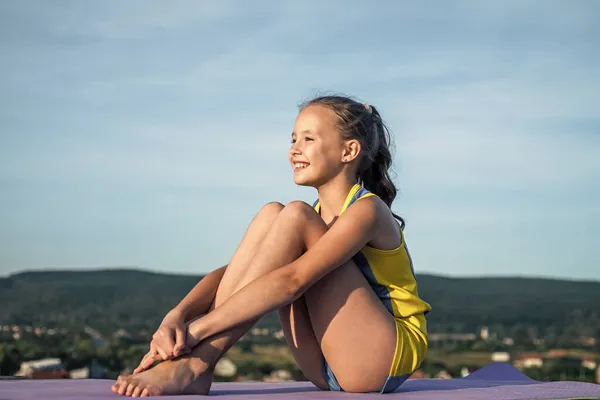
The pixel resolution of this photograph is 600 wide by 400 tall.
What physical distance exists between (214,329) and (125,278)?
32.7 feet

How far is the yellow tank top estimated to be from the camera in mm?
2512

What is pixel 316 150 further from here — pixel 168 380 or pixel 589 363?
pixel 589 363

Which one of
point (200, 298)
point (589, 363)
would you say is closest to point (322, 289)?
point (200, 298)

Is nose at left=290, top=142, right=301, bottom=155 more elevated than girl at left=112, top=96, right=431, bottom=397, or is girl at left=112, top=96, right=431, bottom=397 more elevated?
nose at left=290, top=142, right=301, bottom=155

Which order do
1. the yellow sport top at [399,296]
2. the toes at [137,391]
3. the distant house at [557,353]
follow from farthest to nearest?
the distant house at [557,353] → the yellow sport top at [399,296] → the toes at [137,391]

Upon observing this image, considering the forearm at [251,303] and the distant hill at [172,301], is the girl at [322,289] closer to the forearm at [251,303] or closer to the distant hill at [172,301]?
the forearm at [251,303]

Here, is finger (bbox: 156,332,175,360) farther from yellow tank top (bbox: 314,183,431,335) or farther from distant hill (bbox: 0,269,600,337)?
distant hill (bbox: 0,269,600,337)

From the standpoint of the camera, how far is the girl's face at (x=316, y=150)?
260 cm

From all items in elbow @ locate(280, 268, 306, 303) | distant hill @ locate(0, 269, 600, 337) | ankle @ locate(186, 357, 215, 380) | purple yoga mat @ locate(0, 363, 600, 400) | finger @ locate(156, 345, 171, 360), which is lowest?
distant hill @ locate(0, 269, 600, 337)

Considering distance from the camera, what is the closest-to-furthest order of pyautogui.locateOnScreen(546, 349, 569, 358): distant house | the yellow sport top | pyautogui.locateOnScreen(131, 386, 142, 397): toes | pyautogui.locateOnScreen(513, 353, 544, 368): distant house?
pyautogui.locateOnScreen(131, 386, 142, 397): toes < the yellow sport top < pyautogui.locateOnScreen(513, 353, 544, 368): distant house < pyautogui.locateOnScreen(546, 349, 569, 358): distant house

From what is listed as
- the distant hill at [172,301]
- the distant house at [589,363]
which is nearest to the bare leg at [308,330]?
the distant hill at [172,301]

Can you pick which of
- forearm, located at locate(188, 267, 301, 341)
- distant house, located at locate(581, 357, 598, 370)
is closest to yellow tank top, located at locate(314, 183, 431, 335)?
forearm, located at locate(188, 267, 301, 341)

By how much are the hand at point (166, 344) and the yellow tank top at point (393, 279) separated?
0.62m

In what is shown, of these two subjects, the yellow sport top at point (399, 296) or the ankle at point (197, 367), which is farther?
the yellow sport top at point (399, 296)
